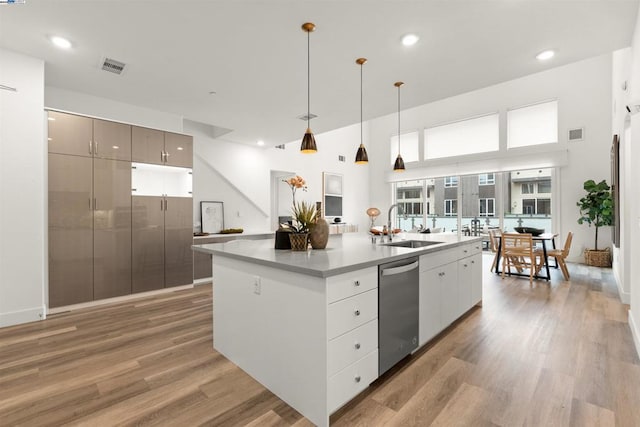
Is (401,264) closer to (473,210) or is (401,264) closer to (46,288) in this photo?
(46,288)

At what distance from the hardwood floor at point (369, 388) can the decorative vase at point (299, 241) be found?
99 centimetres

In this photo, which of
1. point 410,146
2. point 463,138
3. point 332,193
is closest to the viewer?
point 463,138

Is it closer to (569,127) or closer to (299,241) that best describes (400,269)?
(299,241)

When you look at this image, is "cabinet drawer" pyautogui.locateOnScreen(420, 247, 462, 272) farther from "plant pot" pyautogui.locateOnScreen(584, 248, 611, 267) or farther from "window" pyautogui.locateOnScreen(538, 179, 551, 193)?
"window" pyautogui.locateOnScreen(538, 179, 551, 193)

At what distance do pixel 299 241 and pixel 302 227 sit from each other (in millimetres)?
124

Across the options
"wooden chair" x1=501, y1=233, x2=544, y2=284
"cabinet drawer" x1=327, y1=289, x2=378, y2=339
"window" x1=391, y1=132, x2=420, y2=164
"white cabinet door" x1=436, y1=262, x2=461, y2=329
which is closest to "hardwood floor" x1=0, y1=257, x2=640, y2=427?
"white cabinet door" x1=436, y1=262, x2=461, y2=329

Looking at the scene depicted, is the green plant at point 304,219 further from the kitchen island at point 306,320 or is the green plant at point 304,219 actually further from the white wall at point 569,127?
the white wall at point 569,127

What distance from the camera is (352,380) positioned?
1.74m

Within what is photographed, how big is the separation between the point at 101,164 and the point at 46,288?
1.59 metres

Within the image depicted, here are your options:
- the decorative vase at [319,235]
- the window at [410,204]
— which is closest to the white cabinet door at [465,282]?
the decorative vase at [319,235]

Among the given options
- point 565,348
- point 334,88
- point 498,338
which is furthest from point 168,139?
point 565,348

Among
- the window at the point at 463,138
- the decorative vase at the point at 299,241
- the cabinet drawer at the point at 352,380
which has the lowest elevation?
the cabinet drawer at the point at 352,380

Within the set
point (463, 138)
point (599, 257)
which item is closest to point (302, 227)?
point (599, 257)

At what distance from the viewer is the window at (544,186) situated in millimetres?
6921
